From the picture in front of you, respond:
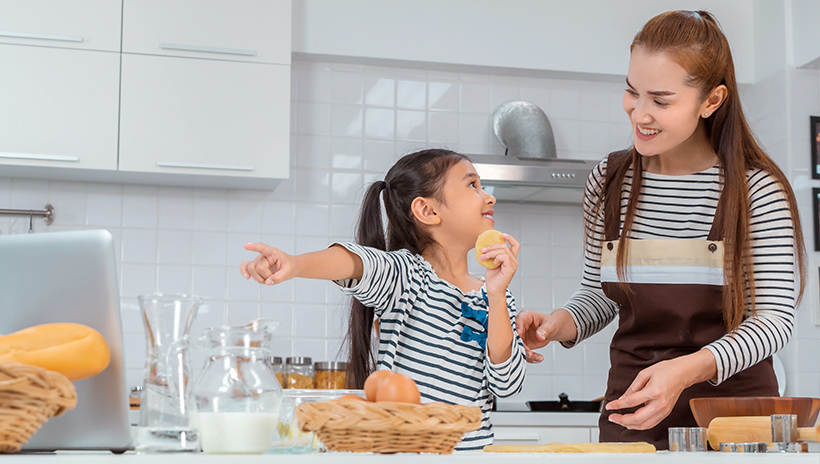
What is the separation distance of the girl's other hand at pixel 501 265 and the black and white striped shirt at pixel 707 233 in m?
0.35

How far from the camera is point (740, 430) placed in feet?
2.95

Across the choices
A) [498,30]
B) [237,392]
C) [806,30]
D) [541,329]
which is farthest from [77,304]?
[806,30]

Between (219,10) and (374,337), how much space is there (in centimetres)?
160

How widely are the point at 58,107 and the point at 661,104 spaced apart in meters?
A: 2.05

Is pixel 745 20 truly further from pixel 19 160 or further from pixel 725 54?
pixel 19 160

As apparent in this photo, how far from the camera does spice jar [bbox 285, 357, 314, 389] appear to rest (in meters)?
2.62

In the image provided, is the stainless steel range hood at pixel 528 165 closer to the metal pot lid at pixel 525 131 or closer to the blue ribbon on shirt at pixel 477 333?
the metal pot lid at pixel 525 131

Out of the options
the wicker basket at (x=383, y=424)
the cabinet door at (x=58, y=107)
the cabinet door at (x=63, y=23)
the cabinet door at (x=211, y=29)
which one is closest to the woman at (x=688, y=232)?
the wicker basket at (x=383, y=424)

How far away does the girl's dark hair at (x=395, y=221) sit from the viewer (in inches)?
66.1

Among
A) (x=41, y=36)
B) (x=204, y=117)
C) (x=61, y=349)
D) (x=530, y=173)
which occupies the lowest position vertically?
(x=61, y=349)

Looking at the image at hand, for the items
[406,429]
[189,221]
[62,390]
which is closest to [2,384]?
[62,390]

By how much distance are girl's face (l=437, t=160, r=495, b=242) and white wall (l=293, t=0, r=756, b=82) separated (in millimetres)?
1600

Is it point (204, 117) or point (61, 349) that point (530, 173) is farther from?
point (61, 349)

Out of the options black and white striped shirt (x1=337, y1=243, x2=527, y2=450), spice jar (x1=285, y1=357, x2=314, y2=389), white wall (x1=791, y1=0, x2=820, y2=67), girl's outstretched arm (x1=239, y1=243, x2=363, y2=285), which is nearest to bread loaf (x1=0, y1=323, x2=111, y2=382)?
girl's outstretched arm (x1=239, y1=243, x2=363, y2=285)
